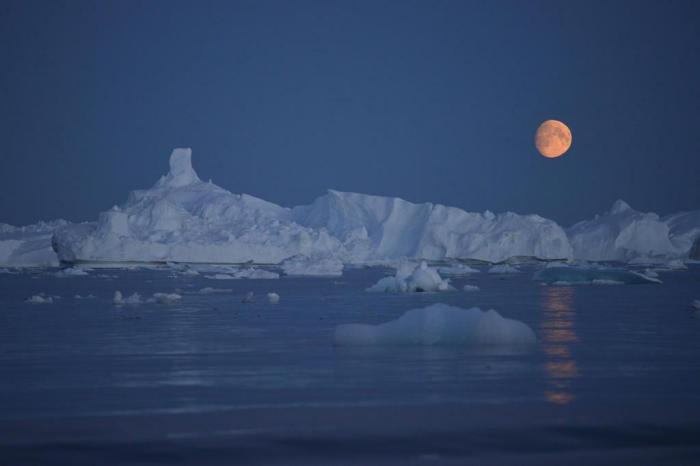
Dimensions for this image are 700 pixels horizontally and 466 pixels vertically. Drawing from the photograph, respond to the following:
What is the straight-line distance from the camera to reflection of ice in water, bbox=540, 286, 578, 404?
7.05 meters

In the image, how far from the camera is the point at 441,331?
10.3 metres

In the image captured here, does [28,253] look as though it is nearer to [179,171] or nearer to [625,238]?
[179,171]

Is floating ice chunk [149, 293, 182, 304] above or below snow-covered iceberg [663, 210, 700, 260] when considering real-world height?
below

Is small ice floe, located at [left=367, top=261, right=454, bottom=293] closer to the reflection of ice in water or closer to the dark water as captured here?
the reflection of ice in water

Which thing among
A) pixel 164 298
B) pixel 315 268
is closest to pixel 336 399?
pixel 164 298

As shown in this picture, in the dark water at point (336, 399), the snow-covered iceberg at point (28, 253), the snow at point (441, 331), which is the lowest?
the dark water at point (336, 399)

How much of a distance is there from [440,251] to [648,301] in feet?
149

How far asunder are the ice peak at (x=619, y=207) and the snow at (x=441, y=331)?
7272 cm

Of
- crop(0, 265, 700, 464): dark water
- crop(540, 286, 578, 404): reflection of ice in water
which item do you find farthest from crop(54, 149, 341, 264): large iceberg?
crop(0, 265, 700, 464): dark water

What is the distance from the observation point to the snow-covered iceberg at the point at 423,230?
208ft

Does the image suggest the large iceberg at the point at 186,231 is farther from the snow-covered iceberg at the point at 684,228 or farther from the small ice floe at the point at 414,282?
the snow-covered iceberg at the point at 684,228

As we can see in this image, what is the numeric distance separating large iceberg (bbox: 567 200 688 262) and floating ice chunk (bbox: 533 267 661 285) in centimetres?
4390

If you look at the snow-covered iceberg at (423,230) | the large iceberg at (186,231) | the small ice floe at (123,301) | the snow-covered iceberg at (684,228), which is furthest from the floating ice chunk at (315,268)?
the snow-covered iceberg at (684,228)

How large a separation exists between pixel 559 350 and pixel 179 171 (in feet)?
217
